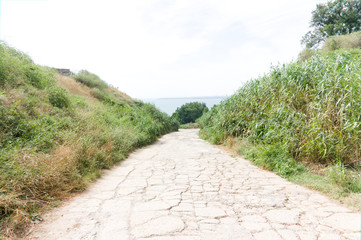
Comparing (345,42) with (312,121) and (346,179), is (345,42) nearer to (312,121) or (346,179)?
(312,121)

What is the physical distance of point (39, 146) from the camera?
3.44 m

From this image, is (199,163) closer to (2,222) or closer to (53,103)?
(2,222)

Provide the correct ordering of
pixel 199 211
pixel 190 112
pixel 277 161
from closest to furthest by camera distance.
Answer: pixel 199 211 → pixel 277 161 → pixel 190 112

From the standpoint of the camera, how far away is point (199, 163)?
197 inches

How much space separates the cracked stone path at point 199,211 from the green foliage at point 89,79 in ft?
35.0

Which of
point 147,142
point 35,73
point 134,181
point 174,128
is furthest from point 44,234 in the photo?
point 174,128

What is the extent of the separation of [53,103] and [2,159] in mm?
3326

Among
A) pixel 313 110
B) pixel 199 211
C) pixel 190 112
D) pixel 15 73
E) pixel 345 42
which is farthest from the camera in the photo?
pixel 190 112

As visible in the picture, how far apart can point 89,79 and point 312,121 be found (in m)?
12.6

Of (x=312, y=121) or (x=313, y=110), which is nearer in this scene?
(x=312, y=121)

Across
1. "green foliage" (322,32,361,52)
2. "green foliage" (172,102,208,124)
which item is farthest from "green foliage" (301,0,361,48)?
"green foliage" (172,102,208,124)

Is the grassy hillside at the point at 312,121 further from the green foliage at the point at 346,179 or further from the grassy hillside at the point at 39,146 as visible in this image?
the grassy hillside at the point at 39,146

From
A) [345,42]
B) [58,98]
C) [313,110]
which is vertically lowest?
[313,110]

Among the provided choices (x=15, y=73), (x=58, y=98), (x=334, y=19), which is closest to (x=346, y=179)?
(x=58, y=98)
